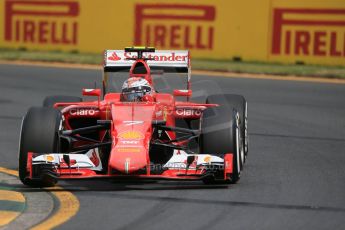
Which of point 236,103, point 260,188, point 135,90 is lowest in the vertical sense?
point 260,188

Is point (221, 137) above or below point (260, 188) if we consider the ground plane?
above

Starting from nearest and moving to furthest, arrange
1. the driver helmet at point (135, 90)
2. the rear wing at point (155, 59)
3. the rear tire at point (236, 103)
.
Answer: the driver helmet at point (135, 90)
the rear tire at point (236, 103)
the rear wing at point (155, 59)

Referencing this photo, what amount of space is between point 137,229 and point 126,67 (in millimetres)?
4998

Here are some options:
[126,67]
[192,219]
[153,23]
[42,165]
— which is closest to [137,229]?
[192,219]

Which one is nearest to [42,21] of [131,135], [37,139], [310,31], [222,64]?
[222,64]

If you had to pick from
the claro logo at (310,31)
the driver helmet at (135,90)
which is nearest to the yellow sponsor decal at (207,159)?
the driver helmet at (135,90)

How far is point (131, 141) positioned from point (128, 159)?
343 millimetres

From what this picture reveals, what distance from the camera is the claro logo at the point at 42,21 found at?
2562cm

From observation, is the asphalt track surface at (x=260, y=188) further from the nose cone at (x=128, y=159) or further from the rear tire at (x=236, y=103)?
the rear tire at (x=236, y=103)

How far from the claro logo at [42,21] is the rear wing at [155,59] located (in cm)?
1213

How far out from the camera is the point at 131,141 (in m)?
10.8

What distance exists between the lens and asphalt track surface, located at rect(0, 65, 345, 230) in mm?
9344

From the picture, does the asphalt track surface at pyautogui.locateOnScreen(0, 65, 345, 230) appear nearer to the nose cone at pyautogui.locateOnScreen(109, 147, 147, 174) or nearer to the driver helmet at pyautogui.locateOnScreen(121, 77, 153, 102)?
the nose cone at pyautogui.locateOnScreen(109, 147, 147, 174)

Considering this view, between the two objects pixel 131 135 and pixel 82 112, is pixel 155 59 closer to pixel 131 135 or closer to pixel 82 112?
pixel 82 112
